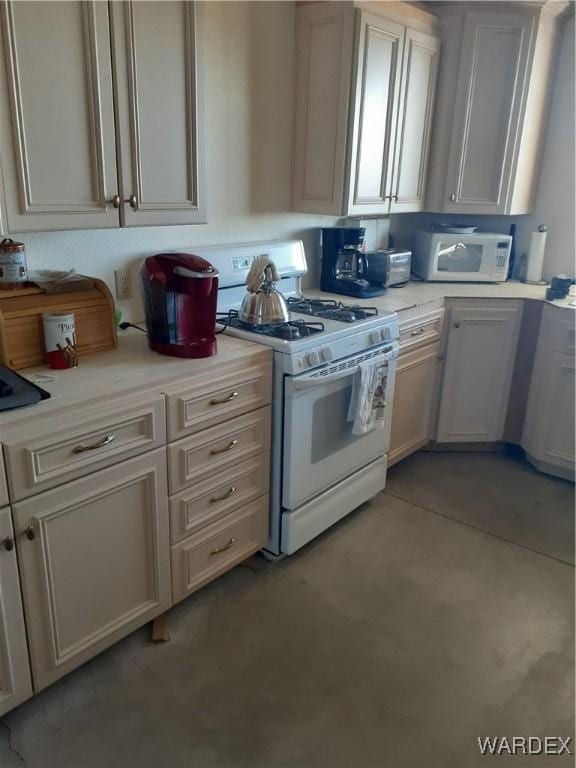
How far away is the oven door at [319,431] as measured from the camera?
87.4 inches

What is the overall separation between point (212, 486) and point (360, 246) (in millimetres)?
1657

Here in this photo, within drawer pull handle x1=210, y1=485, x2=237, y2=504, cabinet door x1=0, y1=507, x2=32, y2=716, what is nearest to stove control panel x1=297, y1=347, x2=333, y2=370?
drawer pull handle x1=210, y1=485, x2=237, y2=504

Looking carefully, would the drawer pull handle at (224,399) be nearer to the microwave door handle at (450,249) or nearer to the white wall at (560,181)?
the microwave door handle at (450,249)

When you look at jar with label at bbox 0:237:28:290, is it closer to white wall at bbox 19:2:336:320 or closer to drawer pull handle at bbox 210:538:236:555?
white wall at bbox 19:2:336:320

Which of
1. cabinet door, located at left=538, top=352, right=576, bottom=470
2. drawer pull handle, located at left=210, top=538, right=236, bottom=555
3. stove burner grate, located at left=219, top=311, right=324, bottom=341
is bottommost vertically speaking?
drawer pull handle, located at left=210, top=538, right=236, bottom=555

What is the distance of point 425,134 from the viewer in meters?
3.19

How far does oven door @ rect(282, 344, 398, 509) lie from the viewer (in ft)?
7.28

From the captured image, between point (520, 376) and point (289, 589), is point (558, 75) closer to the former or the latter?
point (520, 376)

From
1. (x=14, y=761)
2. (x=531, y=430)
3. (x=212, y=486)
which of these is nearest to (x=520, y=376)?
(x=531, y=430)

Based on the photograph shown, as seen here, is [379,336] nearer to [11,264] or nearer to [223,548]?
[223,548]

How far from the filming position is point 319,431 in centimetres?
237

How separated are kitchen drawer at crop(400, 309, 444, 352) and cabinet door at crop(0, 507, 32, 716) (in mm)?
1913

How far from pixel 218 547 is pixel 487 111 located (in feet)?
8.67

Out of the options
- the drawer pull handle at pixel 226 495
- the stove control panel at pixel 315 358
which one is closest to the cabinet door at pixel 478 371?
the stove control panel at pixel 315 358
